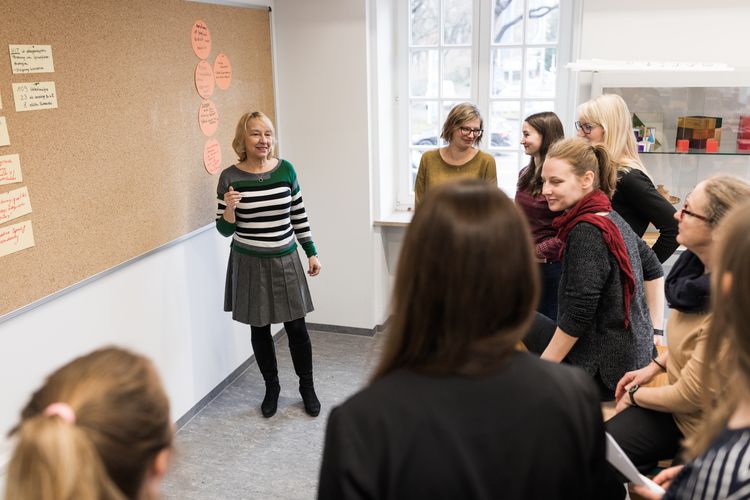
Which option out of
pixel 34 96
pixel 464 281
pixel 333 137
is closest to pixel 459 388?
pixel 464 281

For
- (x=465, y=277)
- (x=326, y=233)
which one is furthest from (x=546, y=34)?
(x=465, y=277)

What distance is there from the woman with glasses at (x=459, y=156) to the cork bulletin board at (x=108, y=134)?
3.26 feet

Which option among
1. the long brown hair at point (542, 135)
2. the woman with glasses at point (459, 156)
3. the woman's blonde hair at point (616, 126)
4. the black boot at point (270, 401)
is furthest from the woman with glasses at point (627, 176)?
the black boot at point (270, 401)

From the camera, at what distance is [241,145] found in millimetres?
2906

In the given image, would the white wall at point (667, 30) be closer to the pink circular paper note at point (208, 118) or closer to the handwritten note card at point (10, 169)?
the pink circular paper note at point (208, 118)

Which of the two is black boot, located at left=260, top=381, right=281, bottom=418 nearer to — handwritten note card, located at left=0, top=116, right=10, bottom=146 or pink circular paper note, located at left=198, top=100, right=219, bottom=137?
pink circular paper note, located at left=198, top=100, right=219, bottom=137

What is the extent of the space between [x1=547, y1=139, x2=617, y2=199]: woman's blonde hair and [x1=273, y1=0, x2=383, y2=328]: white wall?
5.92 ft

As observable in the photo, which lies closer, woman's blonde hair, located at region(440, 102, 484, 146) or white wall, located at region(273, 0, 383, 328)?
woman's blonde hair, located at region(440, 102, 484, 146)

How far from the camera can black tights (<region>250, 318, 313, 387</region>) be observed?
313cm

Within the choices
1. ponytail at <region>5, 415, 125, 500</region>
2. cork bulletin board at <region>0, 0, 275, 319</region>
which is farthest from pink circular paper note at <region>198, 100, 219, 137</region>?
ponytail at <region>5, 415, 125, 500</region>

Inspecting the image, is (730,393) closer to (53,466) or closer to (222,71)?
(53,466)

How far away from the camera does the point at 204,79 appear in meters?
3.04

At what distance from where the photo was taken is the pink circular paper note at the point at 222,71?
10.3 feet

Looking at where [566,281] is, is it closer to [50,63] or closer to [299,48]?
[50,63]
